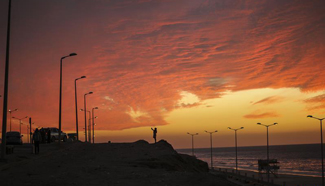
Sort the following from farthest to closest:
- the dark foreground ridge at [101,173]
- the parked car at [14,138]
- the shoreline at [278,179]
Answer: the shoreline at [278,179], the parked car at [14,138], the dark foreground ridge at [101,173]

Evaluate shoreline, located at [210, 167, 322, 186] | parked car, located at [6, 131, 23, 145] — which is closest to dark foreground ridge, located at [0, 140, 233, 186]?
parked car, located at [6, 131, 23, 145]

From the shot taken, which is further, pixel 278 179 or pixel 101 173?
pixel 278 179

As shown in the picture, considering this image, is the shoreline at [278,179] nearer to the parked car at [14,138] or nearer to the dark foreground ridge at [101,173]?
the parked car at [14,138]

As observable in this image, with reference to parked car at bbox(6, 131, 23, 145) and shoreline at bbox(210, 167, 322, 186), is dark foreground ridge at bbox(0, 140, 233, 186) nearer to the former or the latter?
parked car at bbox(6, 131, 23, 145)

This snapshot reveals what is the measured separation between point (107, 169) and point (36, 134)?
15085mm

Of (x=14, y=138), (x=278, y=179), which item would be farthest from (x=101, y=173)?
(x=278, y=179)

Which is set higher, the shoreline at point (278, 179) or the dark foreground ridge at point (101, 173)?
the dark foreground ridge at point (101, 173)

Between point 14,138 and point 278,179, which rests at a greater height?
point 14,138

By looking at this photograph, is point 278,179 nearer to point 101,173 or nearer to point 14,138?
point 14,138

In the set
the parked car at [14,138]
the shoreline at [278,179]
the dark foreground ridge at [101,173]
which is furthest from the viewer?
the shoreline at [278,179]

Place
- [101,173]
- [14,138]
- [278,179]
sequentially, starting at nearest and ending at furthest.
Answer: [101,173], [14,138], [278,179]

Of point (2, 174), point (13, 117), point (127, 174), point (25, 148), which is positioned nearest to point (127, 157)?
point (127, 174)

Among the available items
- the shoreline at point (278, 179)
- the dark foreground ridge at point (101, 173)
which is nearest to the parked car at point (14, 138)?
the dark foreground ridge at point (101, 173)

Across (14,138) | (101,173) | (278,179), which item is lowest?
(278,179)
